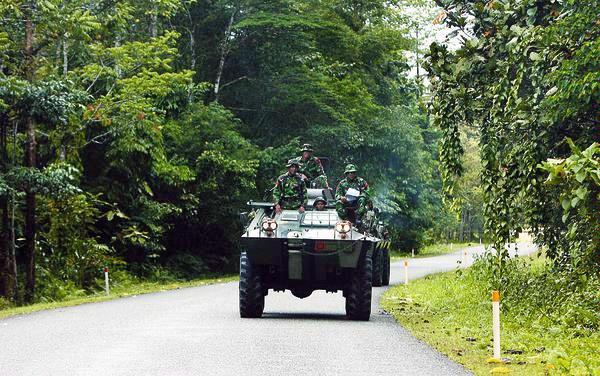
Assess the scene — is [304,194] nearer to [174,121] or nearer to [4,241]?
[4,241]

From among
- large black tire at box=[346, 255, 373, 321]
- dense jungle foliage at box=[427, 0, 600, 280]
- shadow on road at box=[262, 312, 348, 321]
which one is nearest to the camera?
dense jungle foliage at box=[427, 0, 600, 280]

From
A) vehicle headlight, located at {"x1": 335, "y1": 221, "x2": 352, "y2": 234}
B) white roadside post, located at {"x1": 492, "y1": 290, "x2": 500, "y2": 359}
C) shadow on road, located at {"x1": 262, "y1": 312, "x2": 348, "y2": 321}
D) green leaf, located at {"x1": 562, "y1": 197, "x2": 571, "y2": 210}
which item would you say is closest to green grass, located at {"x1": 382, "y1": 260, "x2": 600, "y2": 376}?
white roadside post, located at {"x1": 492, "y1": 290, "x2": 500, "y2": 359}

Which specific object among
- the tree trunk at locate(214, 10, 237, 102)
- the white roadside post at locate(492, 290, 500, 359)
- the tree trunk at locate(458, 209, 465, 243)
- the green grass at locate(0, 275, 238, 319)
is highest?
the tree trunk at locate(214, 10, 237, 102)

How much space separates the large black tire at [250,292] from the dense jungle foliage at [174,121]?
4073mm

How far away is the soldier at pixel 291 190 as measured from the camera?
18.9 metres

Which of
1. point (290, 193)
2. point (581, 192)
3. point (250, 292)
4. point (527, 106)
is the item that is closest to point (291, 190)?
point (290, 193)

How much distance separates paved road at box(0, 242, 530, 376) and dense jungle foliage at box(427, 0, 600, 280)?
261 centimetres

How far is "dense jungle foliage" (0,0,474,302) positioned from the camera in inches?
1011

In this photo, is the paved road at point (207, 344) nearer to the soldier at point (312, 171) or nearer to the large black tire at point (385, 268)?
the soldier at point (312, 171)

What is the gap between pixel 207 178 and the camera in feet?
119

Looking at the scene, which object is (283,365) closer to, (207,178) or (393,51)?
(207,178)

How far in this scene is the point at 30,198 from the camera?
84.8ft

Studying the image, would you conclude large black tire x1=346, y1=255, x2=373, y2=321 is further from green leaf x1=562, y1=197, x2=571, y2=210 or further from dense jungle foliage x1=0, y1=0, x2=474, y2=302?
green leaf x1=562, y1=197, x2=571, y2=210

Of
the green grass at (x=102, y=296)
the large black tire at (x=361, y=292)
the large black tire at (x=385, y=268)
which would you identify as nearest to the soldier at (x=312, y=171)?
the large black tire at (x=361, y=292)
